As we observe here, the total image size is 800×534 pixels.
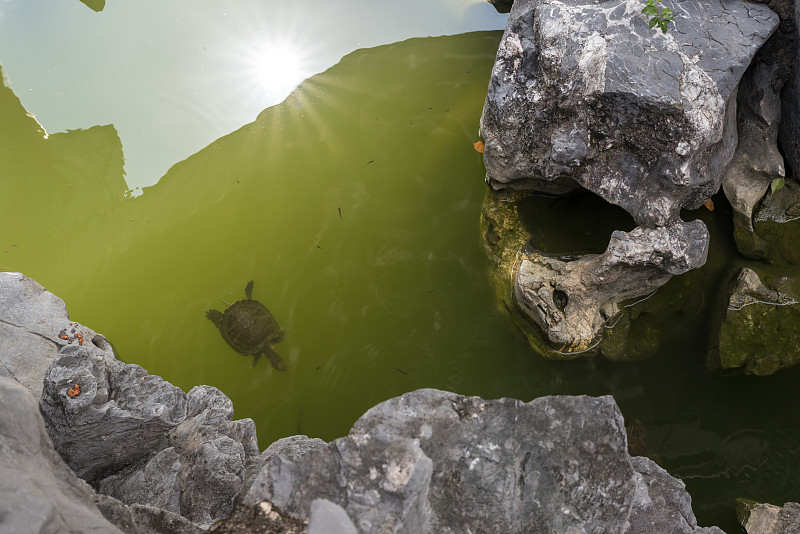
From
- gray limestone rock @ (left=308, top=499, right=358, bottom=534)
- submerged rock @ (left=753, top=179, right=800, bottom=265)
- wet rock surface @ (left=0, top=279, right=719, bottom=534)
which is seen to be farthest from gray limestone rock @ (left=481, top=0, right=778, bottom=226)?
gray limestone rock @ (left=308, top=499, right=358, bottom=534)

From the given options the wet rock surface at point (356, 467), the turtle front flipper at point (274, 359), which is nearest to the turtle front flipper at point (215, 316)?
the turtle front flipper at point (274, 359)

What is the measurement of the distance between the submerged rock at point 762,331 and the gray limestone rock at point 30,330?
3684mm

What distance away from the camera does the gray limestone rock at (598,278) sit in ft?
10.6

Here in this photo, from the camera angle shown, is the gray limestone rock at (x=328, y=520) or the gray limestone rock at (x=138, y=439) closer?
the gray limestone rock at (x=328, y=520)

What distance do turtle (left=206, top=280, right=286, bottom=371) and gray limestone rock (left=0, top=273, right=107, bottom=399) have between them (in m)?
0.95

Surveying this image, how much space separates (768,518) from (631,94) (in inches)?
93.8

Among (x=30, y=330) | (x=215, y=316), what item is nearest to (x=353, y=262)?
(x=215, y=316)

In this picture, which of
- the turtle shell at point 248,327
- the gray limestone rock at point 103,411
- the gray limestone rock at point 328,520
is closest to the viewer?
the gray limestone rock at point 328,520

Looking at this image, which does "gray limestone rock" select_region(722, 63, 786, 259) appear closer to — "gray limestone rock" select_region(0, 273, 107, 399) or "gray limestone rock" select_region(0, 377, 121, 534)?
"gray limestone rock" select_region(0, 377, 121, 534)

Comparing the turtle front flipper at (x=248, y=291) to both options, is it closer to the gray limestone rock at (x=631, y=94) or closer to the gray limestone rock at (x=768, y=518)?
the gray limestone rock at (x=631, y=94)

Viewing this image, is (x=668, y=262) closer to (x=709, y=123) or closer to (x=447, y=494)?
(x=709, y=123)

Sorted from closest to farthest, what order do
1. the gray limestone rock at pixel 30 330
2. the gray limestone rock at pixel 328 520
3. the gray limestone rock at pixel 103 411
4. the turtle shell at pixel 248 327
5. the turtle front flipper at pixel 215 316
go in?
1. the gray limestone rock at pixel 328 520
2. the gray limestone rock at pixel 103 411
3. the gray limestone rock at pixel 30 330
4. the turtle shell at pixel 248 327
5. the turtle front flipper at pixel 215 316

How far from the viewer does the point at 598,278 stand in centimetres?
337

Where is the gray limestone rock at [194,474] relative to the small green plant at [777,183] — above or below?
above
